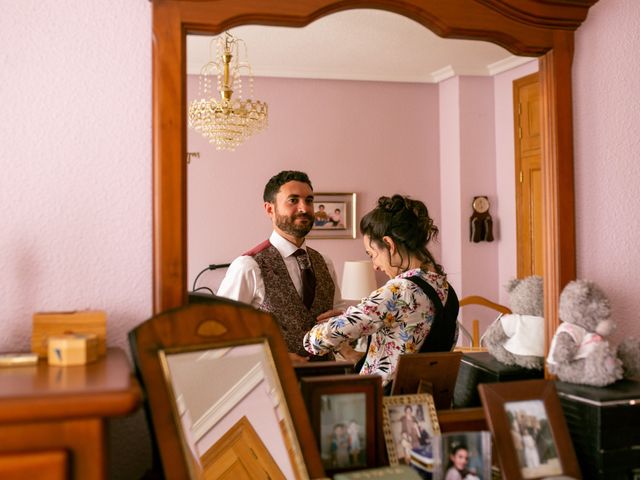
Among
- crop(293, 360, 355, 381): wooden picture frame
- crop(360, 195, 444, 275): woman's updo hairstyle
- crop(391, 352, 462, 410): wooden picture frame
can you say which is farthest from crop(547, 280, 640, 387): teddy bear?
crop(293, 360, 355, 381): wooden picture frame

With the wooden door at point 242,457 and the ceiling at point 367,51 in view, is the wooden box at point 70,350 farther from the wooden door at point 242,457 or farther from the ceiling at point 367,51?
the ceiling at point 367,51

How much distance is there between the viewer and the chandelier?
1206 mm

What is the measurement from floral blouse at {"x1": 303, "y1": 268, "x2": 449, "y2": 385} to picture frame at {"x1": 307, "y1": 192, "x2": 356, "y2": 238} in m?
0.17

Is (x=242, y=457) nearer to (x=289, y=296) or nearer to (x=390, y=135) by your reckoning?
(x=289, y=296)

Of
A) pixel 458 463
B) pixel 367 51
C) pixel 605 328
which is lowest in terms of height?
pixel 458 463

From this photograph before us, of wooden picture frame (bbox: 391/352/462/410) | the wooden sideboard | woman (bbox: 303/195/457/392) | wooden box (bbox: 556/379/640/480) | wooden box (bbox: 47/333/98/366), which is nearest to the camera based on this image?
the wooden sideboard

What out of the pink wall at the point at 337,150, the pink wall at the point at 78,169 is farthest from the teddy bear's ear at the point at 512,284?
the pink wall at the point at 78,169

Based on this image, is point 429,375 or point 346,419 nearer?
point 346,419

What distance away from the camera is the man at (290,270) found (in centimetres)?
128

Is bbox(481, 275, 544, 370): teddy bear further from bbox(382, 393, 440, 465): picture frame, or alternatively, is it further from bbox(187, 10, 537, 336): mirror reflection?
bbox(382, 393, 440, 465): picture frame

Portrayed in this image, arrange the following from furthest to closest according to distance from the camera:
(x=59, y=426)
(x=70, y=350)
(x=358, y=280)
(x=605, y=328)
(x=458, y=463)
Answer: (x=358, y=280), (x=605, y=328), (x=458, y=463), (x=70, y=350), (x=59, y=426)

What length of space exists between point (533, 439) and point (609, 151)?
2.24 ft

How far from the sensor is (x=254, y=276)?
130 centimetres

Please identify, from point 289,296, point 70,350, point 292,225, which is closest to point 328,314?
point 289,296
